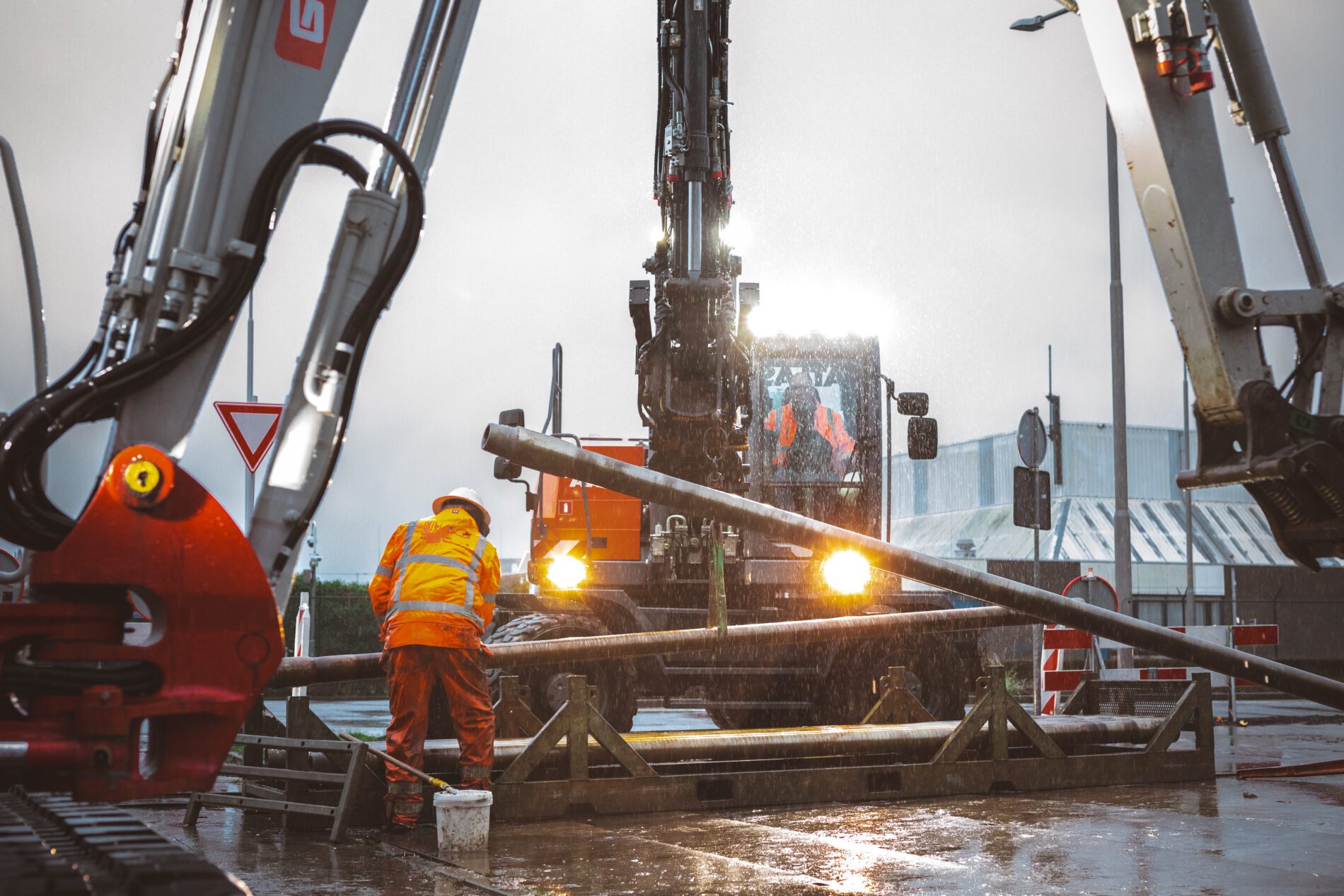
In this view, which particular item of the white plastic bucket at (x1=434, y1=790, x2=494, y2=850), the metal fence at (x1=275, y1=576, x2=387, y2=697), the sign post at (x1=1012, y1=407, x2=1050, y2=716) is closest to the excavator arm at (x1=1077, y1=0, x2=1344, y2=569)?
the white plastic bucket at (x1=434, y1=790, x2=494, y2=850)

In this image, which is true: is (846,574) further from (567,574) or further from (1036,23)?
(1036,23)

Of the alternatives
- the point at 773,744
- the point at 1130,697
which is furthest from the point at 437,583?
the point at 1130,697

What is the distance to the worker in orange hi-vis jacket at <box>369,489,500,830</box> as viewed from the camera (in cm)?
713

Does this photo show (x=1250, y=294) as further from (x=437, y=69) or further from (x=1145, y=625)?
(x=1145, y=625)

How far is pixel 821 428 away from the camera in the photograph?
12.7m

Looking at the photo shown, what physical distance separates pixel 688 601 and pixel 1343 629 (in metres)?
26.6

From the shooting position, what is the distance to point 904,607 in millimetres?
11805

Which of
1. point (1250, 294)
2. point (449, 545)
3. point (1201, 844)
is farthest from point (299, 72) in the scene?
point (1201, 844)

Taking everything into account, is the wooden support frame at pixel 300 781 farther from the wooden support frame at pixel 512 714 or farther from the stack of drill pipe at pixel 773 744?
the wooden support frame at pixel 512 714

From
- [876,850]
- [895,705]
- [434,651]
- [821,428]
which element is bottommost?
[876,850]

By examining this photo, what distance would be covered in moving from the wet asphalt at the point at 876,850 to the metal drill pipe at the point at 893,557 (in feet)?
2.76

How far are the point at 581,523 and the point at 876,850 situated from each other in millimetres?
5852

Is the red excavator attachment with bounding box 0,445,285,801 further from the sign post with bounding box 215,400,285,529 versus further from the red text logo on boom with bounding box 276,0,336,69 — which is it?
the sign post with bounding box 215,400,285,529

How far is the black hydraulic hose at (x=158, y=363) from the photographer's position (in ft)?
10.8
